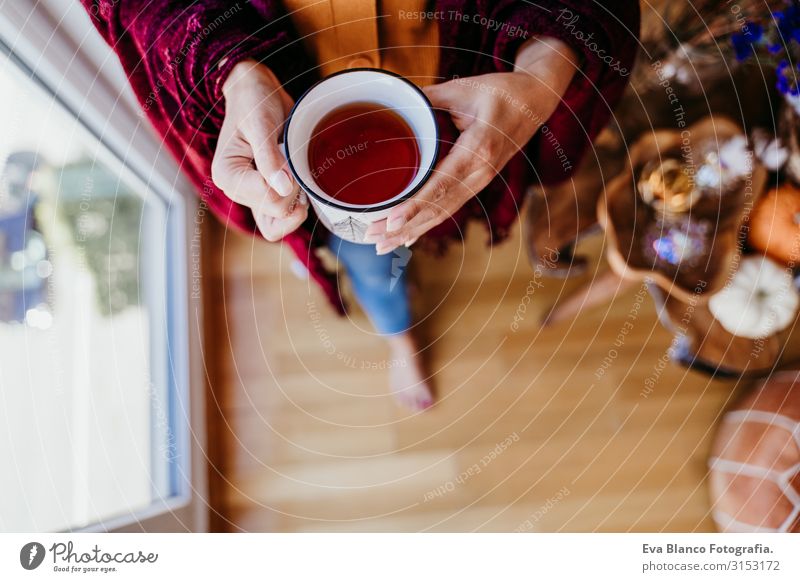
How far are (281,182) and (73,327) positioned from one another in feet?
0.89

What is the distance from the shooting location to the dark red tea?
0.30 meters

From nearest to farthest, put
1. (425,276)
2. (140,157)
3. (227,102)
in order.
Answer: (227,102), (140,157), (425,276)

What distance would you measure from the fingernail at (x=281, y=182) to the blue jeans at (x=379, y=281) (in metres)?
0.10

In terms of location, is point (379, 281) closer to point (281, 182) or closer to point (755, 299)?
→ point (281, 182)

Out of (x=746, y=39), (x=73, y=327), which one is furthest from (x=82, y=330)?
(x=746, y=39)

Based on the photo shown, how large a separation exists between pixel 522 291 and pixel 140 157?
0.49 metres

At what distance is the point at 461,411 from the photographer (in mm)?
593

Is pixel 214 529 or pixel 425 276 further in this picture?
pixel 425 276

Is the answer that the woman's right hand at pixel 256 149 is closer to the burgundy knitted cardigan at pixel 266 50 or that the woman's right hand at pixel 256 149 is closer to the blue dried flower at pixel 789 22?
the burgundy knitted cardigan at pixel 266 50

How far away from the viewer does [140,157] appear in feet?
1.52

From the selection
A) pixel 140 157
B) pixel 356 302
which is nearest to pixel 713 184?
pixel 356 302

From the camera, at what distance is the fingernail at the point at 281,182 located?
0.30 m

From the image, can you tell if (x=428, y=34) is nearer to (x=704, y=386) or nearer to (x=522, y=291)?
(x=522, y=291)

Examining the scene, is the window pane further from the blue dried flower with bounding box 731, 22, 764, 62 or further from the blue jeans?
the blue dried flower with bounding box 731, 22, 764, 62
